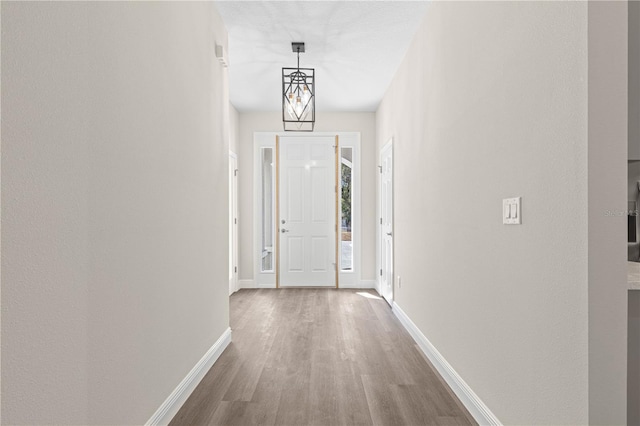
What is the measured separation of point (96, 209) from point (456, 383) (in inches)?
84.2

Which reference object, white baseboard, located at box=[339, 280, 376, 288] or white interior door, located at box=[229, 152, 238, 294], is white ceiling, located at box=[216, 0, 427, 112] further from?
white baseboard, located at box=[339, 280, 376, 288]

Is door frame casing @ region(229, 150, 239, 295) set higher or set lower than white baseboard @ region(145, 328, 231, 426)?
higher

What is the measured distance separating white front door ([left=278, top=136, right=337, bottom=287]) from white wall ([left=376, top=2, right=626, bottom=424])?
3.07m

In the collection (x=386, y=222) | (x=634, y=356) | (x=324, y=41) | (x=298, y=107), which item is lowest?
(x=634, y=356)

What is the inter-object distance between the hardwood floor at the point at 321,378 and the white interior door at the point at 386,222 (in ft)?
2.26

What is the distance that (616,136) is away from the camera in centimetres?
123

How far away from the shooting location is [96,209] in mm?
1396

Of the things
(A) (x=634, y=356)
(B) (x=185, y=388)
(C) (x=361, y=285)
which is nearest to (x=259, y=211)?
(C) (x=361, y=285)

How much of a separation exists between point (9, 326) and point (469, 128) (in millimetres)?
2159

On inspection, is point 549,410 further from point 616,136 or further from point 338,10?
point 338,10

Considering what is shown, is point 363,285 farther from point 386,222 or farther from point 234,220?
point 234,220

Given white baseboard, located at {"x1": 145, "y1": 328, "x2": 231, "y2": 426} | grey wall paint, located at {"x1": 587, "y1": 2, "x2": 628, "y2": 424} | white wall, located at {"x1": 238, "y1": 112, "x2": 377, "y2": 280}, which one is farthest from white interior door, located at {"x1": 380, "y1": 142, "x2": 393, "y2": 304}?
grey wall paint, located at {"x1": 587, "y1": 2, "x2": 628, "y2": 424}

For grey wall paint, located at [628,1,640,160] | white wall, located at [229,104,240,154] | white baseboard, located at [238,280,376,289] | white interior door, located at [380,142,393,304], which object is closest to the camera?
grey wall paint, located at [628,1,640,160]

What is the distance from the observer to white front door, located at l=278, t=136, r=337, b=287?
5980 mm
